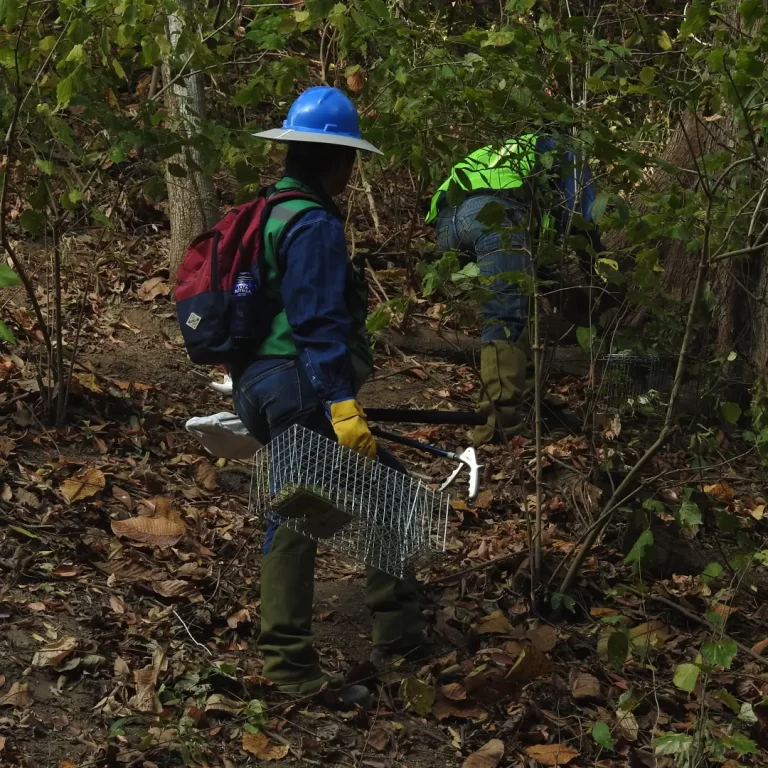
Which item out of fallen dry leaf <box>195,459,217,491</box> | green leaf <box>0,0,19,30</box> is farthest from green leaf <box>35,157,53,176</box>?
fallen dry leaf <box>195,459,217,491</box>

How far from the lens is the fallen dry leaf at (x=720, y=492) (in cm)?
554

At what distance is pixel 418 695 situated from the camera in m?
3.87

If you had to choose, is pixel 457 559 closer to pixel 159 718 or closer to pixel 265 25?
pixel 159 718

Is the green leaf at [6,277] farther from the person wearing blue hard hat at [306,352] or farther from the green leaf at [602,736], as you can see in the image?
the green leaf at [602,736]

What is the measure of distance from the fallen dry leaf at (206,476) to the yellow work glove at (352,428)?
6.36 feet

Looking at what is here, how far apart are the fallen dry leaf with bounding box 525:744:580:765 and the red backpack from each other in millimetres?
1727

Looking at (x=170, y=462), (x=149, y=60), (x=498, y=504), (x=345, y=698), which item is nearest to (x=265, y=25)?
(x=149, y=60)

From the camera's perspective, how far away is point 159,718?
140 inches

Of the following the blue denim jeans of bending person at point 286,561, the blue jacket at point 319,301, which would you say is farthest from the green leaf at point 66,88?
the blue denim jeans of bending person at point 286,561

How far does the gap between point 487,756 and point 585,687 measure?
2.09ft

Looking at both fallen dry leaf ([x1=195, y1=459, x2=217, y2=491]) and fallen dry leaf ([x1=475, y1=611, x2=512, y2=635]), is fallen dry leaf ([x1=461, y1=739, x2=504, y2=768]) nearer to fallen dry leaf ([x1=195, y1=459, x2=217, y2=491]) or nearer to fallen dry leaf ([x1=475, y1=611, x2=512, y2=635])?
fallen dry leaf ([x1=475, y1=611, x2=512, y2=635])

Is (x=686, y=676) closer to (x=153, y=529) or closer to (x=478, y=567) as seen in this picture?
(x=478, y=567)

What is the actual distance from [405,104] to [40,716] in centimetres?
262

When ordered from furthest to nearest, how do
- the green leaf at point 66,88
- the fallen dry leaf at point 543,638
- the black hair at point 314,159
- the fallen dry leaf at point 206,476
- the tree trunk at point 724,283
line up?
the tree trunk at point 724,283 → the fallen dry leaf at point 206,476 → the fallen dry leaf at point 543,638 → the green leaf at point 66,88 → the black hair at point 314,159
